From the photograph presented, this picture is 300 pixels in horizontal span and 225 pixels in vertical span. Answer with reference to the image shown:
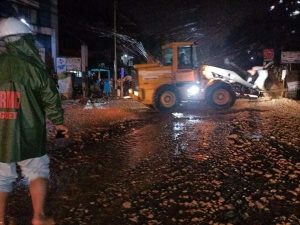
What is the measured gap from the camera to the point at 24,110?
10.5 feet

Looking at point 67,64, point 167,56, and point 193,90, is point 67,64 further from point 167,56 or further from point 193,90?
point 193,90

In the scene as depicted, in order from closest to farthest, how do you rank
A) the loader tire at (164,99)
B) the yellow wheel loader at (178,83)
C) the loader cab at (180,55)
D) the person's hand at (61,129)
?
the person's hand at (61,129), the loader cab at (180,55), the yellow wheel loader at (178,83), the loader tire at (164,99)

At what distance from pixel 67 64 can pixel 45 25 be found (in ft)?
10.3

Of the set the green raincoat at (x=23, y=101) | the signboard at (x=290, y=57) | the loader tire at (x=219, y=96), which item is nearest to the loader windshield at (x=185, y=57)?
the loader tire at (x=219, y=96)

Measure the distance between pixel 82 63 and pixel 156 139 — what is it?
15.6 meters

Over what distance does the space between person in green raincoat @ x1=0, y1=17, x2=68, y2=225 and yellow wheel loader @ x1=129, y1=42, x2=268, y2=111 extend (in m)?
12.8

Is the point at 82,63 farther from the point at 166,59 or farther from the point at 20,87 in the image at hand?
the point at 20,87

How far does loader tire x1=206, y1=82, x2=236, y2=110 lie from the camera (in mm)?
16625

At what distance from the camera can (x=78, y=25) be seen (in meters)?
29.7

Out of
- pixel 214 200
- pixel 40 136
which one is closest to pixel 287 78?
pixel 214 200

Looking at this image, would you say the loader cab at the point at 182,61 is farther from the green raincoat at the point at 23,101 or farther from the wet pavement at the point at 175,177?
the green raincoat at the point at 23,101

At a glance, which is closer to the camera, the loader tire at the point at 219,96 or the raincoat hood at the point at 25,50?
the raincoat hood at the point at 25,50

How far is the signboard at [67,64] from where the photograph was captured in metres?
23.4

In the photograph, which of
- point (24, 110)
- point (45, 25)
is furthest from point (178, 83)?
point (24, 110)
